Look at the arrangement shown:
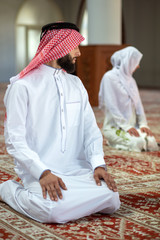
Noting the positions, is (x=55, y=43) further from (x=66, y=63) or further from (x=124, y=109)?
(x=124, y=109)

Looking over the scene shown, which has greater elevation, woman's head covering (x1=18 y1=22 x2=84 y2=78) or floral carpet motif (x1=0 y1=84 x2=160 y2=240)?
woman's head covering (x1=18 y1=22 x2=84 y2=78)

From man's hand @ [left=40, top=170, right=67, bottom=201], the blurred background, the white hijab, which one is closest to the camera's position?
man's hand @ [left=40, top=170, right=67, bottom=201]

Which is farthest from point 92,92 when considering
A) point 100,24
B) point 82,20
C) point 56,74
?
point 82,20

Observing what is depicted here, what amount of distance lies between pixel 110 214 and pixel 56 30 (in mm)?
1109

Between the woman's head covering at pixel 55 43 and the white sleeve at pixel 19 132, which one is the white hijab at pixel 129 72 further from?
the white sleeve at pixel 19 132

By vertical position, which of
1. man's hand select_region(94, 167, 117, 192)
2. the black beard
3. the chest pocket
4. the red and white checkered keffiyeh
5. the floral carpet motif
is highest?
the red and white checkered keffiyeh

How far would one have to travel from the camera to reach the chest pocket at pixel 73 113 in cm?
274

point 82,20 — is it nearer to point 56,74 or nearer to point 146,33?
point 146,33

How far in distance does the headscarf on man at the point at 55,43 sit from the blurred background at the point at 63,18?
1343 cm

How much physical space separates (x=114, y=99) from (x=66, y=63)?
2.28 m

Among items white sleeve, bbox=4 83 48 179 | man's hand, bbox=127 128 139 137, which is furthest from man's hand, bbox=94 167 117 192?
man's hand, bbox=127 128 139 137

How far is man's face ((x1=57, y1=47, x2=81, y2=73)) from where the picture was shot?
8.95ft

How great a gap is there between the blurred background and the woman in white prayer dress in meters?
11.1

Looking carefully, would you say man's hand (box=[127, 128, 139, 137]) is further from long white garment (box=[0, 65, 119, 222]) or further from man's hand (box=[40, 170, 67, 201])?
man's hand (box=[40, 170, 67, 201])
